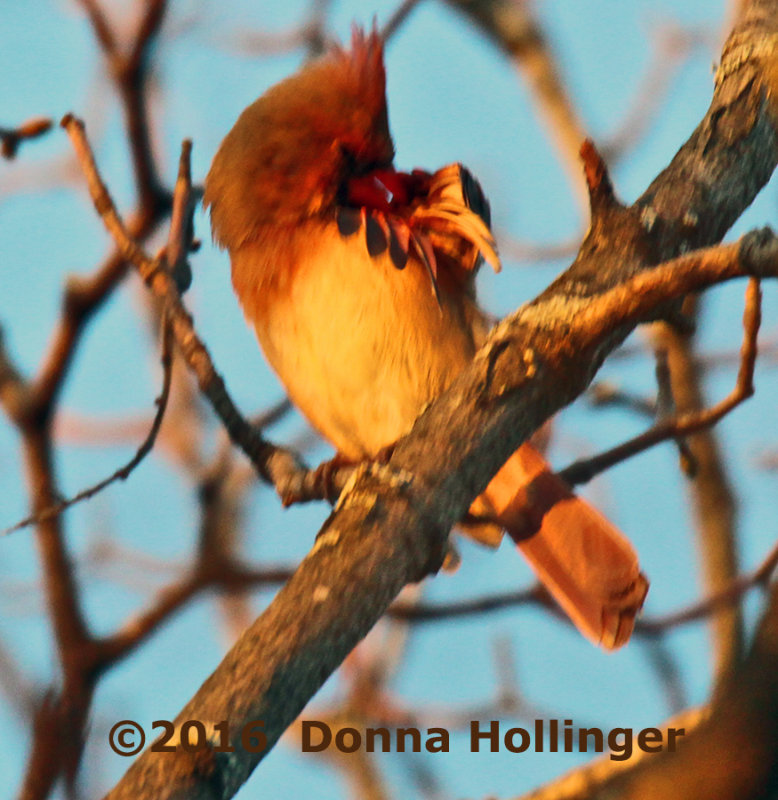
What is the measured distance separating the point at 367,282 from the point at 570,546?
103 centimetres

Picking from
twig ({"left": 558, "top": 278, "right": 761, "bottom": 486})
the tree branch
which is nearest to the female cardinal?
twig ({"left": 558, "top": 278, "right": 761, "bottom": 486})

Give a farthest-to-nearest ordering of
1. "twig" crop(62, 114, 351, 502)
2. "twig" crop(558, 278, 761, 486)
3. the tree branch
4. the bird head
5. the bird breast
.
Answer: the bird head < the bird breast < "twig" crop(62, 114, 351, 502) < "twig" crop(558, 278, 761, 486) < the tree branch

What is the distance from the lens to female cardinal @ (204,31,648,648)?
10.3 feet

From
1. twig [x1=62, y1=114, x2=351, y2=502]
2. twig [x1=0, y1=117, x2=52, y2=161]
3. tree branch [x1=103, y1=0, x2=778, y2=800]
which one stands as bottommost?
tree branch [x1=103, y1=0, x2=778, y2=800]

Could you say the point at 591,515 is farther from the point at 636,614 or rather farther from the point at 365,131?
the point at 365,131

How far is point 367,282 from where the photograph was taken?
3113mm

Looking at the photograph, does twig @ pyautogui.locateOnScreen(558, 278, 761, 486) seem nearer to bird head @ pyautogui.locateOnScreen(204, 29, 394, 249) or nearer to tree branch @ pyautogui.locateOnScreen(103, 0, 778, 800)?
tree branch @ pyautogui.locateOnScreen(103, 0, 778, 800)

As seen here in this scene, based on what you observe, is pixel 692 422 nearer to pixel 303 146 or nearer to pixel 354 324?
pixel 354 324

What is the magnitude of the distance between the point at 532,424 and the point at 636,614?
1379mm

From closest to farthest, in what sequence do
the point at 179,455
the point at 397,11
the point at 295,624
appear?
the point at 295,624
the point at 397,11
the point at 179,455

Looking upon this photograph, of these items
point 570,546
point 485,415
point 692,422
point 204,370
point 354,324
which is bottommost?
point 485,415

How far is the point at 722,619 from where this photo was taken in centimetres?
401

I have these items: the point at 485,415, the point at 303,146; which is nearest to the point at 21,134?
the point at 303,146

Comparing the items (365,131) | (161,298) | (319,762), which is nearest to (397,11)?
(365,131)
